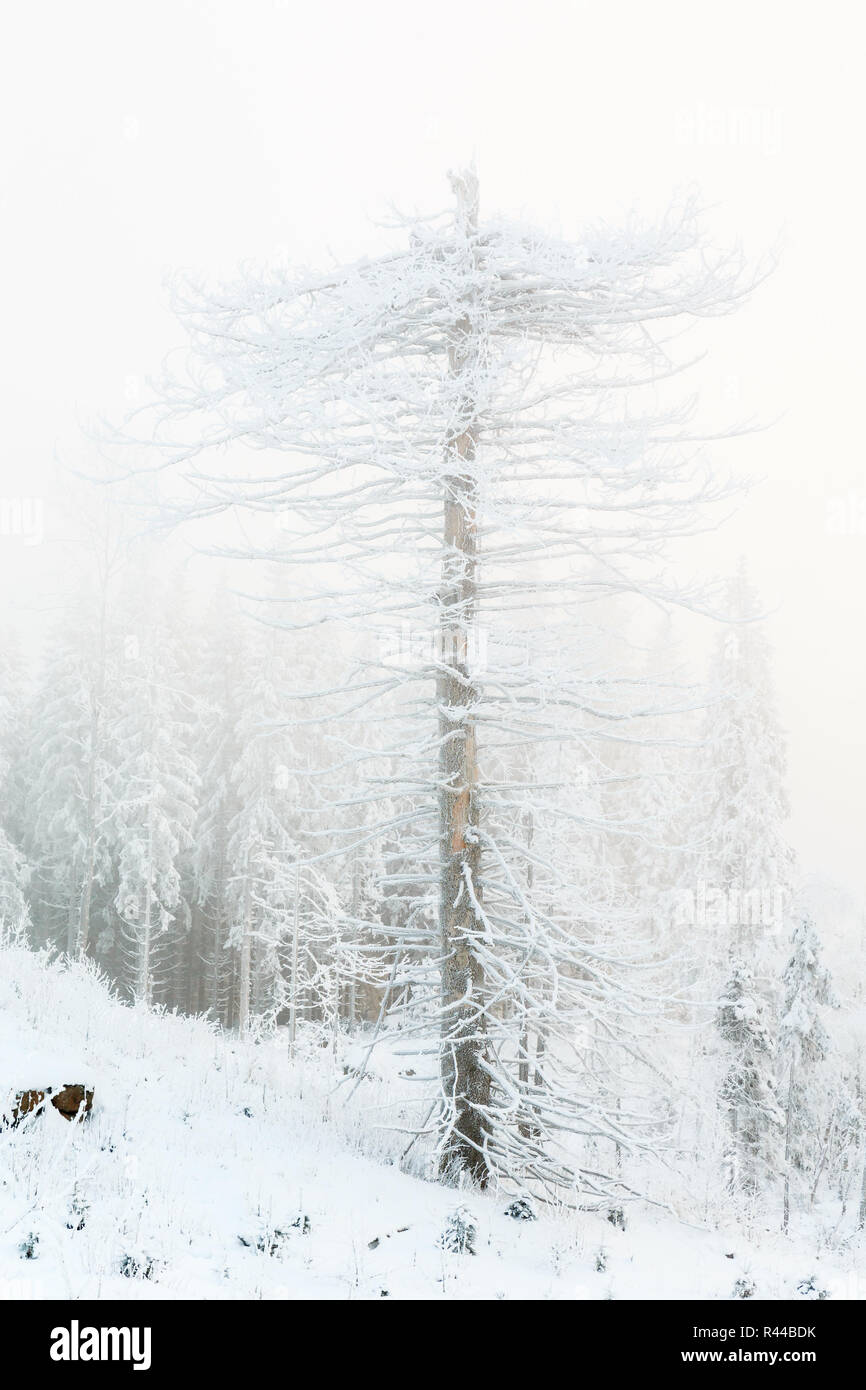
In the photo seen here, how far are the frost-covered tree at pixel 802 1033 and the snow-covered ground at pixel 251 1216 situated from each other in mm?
11018

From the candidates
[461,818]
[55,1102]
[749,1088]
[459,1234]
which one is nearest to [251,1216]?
[459,1234]

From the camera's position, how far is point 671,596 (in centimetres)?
751

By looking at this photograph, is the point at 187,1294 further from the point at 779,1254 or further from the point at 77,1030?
the point at 779,1254

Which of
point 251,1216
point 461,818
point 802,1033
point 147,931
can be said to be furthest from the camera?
point 147,931

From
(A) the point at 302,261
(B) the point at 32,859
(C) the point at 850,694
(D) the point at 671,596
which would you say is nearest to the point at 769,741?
(D) the point at 671,596

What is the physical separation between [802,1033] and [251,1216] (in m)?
17.0

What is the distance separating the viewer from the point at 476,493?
6.98 m

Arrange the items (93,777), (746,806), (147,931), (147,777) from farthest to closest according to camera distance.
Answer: (147,777) < (746,806) < (147,931) < (93,777)

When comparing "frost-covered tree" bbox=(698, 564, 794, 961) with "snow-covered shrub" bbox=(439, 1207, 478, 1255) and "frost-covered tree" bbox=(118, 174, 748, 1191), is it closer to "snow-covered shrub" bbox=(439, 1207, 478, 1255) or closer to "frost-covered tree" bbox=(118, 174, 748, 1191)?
"frost-covered tree" bbox=(118, 174, 748, 1191)

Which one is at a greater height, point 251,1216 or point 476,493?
point 476,493

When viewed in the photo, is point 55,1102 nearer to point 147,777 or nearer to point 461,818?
point 461,818

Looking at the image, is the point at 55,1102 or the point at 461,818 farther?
the point at 461,818

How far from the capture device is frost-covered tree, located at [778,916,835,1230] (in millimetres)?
18953

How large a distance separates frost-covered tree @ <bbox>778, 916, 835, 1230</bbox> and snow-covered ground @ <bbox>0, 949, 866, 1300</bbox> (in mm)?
11018
